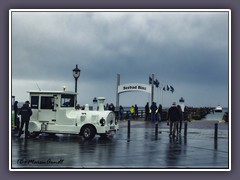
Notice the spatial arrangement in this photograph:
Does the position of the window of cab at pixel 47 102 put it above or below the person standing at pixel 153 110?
above

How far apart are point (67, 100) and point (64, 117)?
0.93 m

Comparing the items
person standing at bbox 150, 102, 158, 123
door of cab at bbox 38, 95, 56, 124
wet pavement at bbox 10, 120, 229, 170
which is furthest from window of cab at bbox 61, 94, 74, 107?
person standing at bbox 150, 102, 158, 123

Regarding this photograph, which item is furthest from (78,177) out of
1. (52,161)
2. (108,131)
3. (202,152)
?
(108,131)

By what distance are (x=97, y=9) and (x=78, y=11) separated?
49cm

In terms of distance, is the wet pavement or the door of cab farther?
the door of cab

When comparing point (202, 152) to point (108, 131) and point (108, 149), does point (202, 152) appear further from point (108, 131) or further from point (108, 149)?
point (108, 131)

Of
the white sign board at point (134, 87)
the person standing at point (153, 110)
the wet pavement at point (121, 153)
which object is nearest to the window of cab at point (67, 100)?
the wet pavement at point (121, 153)

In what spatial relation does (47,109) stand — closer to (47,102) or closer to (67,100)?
(47,102)

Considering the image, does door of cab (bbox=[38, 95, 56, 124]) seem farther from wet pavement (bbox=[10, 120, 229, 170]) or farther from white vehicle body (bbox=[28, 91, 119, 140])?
wet pavement (bbox=[10, 120, 229, 170])

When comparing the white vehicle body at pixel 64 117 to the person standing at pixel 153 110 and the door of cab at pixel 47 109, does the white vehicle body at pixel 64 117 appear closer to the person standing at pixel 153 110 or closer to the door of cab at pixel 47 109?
the door of cab at pixel 47 109

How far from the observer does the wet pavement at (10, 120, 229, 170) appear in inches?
516

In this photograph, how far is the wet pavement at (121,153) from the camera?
13.1 meters

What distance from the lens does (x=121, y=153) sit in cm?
1573

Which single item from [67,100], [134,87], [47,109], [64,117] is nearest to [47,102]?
[47,109]
